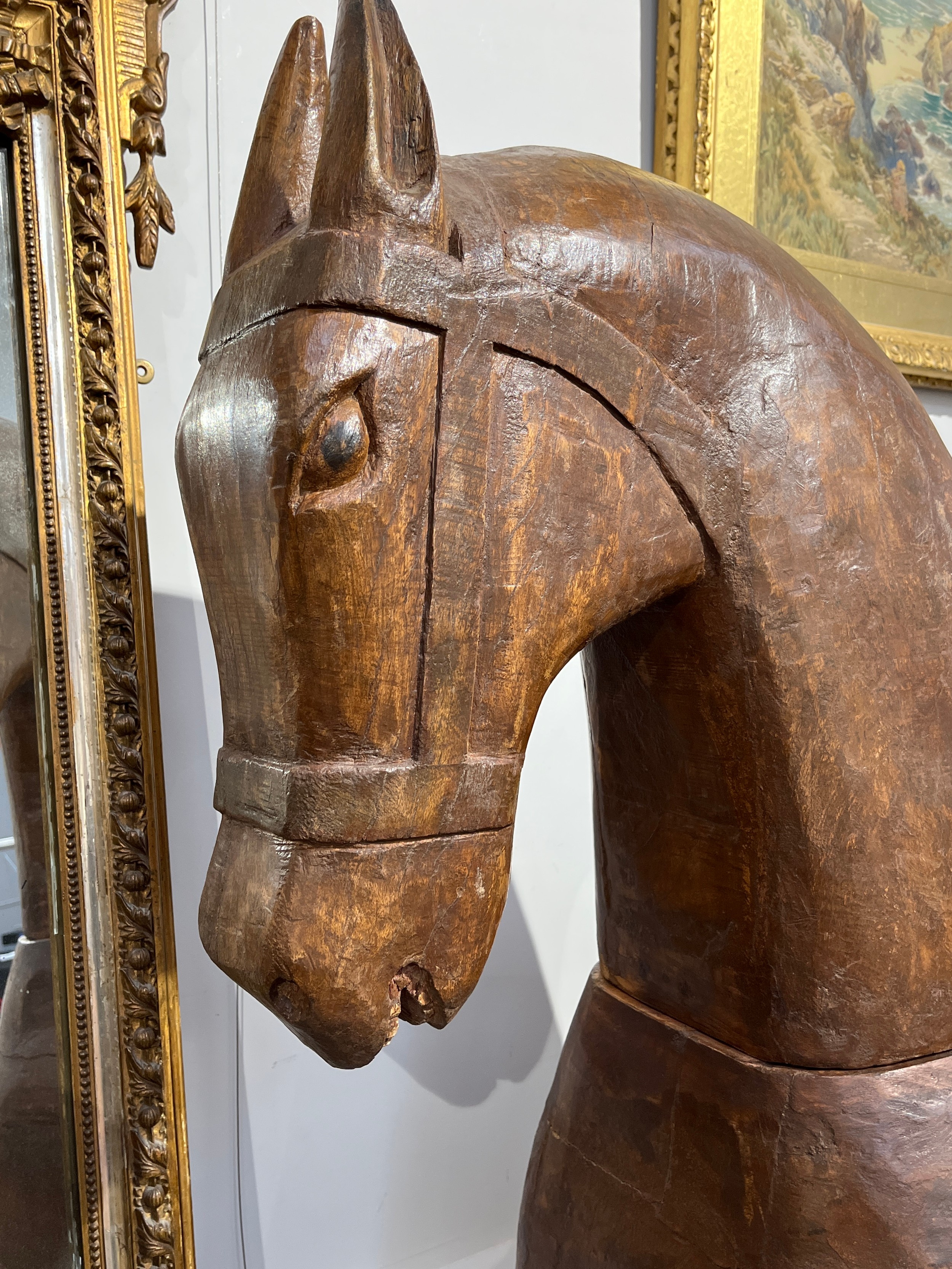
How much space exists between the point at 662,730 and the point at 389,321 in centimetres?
27

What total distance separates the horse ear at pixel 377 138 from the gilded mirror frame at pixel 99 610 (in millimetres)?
523

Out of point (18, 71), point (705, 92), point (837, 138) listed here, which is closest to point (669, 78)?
point (705, 92)

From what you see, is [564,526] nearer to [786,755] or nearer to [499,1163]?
[786,755]

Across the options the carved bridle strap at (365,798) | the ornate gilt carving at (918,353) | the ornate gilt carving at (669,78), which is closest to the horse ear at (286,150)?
the carved bridle strap at (365,798)

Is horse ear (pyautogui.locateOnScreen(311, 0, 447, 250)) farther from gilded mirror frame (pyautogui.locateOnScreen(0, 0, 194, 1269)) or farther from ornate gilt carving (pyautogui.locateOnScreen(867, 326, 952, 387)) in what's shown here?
ornate gilt carving (pyautogui.locateOnScreen(867, 326, 952, 387))

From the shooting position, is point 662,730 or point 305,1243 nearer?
point 662,730

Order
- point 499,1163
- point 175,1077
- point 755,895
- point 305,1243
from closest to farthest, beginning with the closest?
point 755,895
point 175,1077
point 305,1243
point 499,1163

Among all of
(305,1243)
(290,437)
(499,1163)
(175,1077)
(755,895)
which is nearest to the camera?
(290,437)

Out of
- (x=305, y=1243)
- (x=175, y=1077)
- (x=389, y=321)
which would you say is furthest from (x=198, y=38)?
(x=305, y=1243)

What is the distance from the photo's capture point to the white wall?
0.96 metres

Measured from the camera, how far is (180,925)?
3.23ft

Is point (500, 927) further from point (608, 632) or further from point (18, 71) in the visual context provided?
point (18, 71)

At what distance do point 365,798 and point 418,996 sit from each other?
106 mm

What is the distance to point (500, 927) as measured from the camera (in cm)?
120
